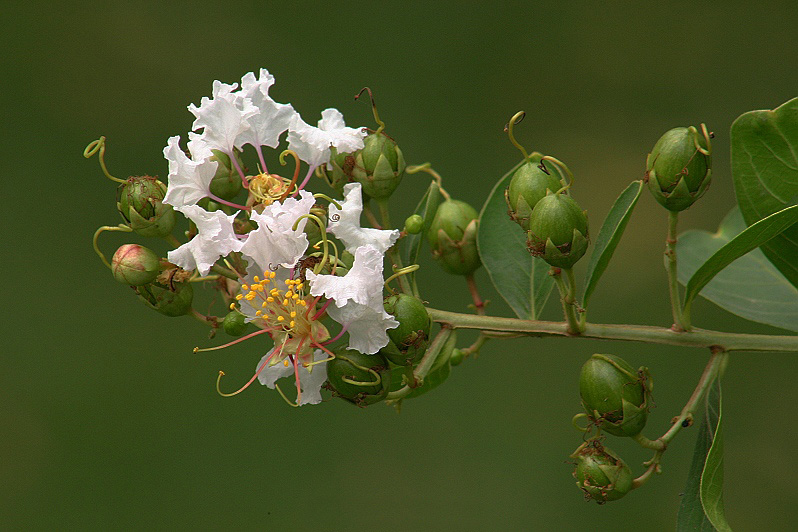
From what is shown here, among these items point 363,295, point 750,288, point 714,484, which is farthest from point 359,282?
point 750,288

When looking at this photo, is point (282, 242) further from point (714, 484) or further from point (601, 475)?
point (714, 484)

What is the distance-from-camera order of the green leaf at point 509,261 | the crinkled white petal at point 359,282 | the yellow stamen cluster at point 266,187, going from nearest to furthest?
the crinkled white petal at point 359,282, the yellow stamen cluster at point 266,187, the green leaf at point 509,261

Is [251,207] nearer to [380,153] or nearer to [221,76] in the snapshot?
[380,153]

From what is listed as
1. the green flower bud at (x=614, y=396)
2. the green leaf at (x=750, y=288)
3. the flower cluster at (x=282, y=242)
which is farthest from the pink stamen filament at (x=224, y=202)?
the green leaf at (x=750, y=288)

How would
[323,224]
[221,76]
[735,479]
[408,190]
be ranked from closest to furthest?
[323,224] → [735,479] → [408,190] → [221,76]

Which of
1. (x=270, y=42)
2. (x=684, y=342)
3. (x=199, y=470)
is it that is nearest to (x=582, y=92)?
(x=270, y=42)

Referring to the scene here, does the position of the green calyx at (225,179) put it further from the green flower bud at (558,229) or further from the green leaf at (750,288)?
the green leaf at (750,288)
